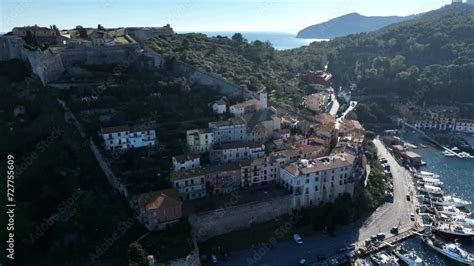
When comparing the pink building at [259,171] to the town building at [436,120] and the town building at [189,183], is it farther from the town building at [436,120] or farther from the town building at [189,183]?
the town building at [436,120]

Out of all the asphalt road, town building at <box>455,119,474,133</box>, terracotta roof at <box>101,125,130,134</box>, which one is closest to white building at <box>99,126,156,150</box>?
terracotta roof at <box>101,125,130,134</box>

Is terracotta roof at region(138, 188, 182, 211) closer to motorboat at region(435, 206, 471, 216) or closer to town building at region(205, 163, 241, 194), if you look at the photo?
town building at region(205, 163, 241, 194)

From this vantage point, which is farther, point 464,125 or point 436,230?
point 464,125

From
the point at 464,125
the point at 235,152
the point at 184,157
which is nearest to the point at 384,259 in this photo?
the point at 235,152

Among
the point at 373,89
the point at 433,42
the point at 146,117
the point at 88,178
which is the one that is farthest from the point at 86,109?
the point at 433,42

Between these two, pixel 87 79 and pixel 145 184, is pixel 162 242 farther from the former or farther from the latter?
pixel 87 79

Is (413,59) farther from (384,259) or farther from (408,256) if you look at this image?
(384,259)
